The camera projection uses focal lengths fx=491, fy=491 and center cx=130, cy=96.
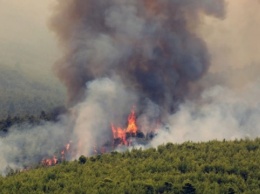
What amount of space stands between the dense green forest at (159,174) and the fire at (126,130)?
44.4m

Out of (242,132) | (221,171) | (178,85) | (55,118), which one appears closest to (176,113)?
(178,85)

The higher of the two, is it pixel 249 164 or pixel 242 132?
pixel 242 132

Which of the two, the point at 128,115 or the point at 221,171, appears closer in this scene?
the point at 221,171

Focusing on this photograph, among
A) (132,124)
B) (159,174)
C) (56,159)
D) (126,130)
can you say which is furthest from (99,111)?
(159,174)

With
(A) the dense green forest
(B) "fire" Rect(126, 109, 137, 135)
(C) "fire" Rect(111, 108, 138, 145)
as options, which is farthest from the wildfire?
(A) the dense green forest

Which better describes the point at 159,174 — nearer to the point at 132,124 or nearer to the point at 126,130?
the point at 126,130

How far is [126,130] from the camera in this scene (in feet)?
454

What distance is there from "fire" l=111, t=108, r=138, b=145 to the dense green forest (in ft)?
146

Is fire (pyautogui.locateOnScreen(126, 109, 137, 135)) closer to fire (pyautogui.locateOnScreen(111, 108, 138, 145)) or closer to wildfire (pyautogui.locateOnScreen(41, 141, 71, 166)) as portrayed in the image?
fire (pyautogui.locateOnScreen(111, 108, 138, 145))

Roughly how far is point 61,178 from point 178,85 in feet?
323

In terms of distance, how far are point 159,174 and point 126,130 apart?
68528 mm

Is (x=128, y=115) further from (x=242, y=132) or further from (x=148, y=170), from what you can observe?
(x=148, y=170)

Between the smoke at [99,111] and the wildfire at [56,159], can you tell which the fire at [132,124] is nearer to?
the smoke at [99,111]

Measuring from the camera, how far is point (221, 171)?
71562mm
